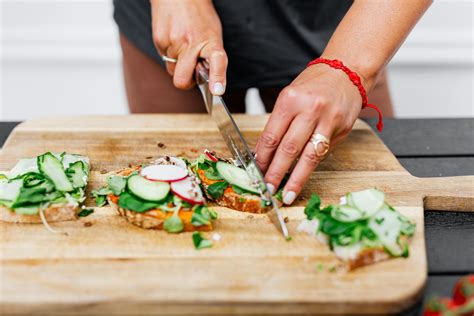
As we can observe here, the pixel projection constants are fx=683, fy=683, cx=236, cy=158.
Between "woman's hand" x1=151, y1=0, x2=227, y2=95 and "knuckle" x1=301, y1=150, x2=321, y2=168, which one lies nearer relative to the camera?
"knuckle" x1=301, y1=150, x2=321, y2=168

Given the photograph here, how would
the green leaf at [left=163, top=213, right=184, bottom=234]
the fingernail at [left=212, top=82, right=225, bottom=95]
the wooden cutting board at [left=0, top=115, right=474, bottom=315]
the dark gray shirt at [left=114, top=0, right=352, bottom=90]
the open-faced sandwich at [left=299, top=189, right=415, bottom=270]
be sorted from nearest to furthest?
the wooden cutting board at [left=0, top=115, right=474, bottom=315] → the open-faced sandwich at [left=299, top=189, right=415, bottom=270] → the green leaf at [left=163, top=213, right=184, bottom=234] → the fingernail at [left=212, top=82, right=225, bottom=95] → the dark gray shirt at [left=114, top=0, right=352, bottom=90]

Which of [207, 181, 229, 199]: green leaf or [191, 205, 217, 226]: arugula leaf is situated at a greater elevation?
[191, 205, 217, 226]: arugula leaf

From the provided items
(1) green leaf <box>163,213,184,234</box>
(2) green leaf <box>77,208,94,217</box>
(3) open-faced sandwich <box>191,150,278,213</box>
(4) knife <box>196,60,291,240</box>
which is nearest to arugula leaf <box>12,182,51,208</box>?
(2) green leaf <box>77,208,94,217</box>

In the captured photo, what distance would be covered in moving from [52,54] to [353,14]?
2.97m

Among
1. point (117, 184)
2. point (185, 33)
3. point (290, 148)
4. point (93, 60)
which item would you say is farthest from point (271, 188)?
point (93, 60)

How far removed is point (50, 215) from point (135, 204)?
25 cm

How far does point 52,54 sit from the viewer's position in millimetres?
4711

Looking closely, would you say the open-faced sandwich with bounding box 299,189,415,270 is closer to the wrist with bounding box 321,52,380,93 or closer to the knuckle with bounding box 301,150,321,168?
the knuckle with bounding box 301,150,321,168

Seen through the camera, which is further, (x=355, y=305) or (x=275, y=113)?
(x=275, y=113)

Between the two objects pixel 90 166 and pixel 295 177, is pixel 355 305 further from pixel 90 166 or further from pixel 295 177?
pixel 90 166

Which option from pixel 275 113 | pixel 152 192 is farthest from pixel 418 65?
pixel 152 192

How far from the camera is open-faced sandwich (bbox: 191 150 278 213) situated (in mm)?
2039

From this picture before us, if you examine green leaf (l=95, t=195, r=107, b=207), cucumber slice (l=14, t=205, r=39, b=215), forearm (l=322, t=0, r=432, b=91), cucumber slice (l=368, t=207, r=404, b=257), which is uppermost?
forearm (l=322, t=0, r=432, b=91)

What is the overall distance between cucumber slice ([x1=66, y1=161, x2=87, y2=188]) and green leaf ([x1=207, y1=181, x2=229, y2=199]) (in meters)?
0.39
